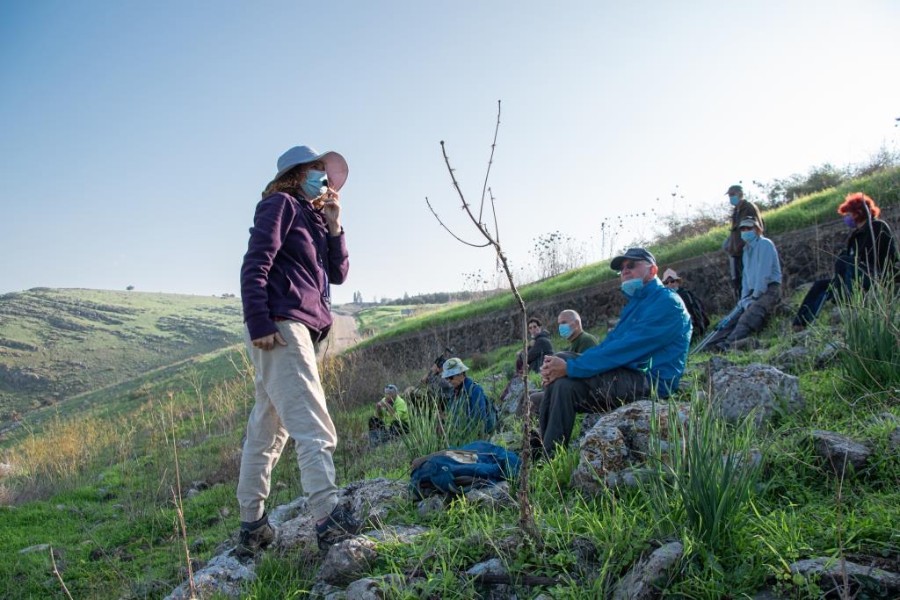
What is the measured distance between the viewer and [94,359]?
4338 cm

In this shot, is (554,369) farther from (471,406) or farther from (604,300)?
(604,300)

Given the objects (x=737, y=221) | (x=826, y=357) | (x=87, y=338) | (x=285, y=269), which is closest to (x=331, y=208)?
(x=285, y=269)

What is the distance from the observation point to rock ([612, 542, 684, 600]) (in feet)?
9.41

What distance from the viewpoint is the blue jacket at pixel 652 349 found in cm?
549

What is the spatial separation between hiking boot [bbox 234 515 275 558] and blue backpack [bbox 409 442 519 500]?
1060mm

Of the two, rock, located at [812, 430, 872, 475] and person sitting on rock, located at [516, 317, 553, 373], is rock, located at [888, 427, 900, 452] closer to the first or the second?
rock, located at [812, 430, 872, 475]

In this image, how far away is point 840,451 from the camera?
3.82 metres

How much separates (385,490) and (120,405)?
80.8 feet

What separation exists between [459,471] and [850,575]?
98.4 inches

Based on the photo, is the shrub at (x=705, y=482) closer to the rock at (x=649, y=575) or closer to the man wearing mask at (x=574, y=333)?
the rock at (x=649, y=575)

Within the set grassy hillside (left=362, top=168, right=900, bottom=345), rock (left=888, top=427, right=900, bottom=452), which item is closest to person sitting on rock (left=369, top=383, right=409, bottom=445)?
rock (left=888, top=427, right=900, bottom=452)

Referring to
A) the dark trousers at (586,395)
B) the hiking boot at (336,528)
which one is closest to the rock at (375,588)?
the hiking boot at (336,528)

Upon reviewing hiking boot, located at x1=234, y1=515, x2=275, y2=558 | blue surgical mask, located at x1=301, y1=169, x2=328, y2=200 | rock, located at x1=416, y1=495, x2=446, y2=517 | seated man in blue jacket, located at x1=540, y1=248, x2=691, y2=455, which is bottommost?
rock, located at x1=416, y1=495, x2=446, y2=517

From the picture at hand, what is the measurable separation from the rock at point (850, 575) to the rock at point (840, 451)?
3.49 feet
